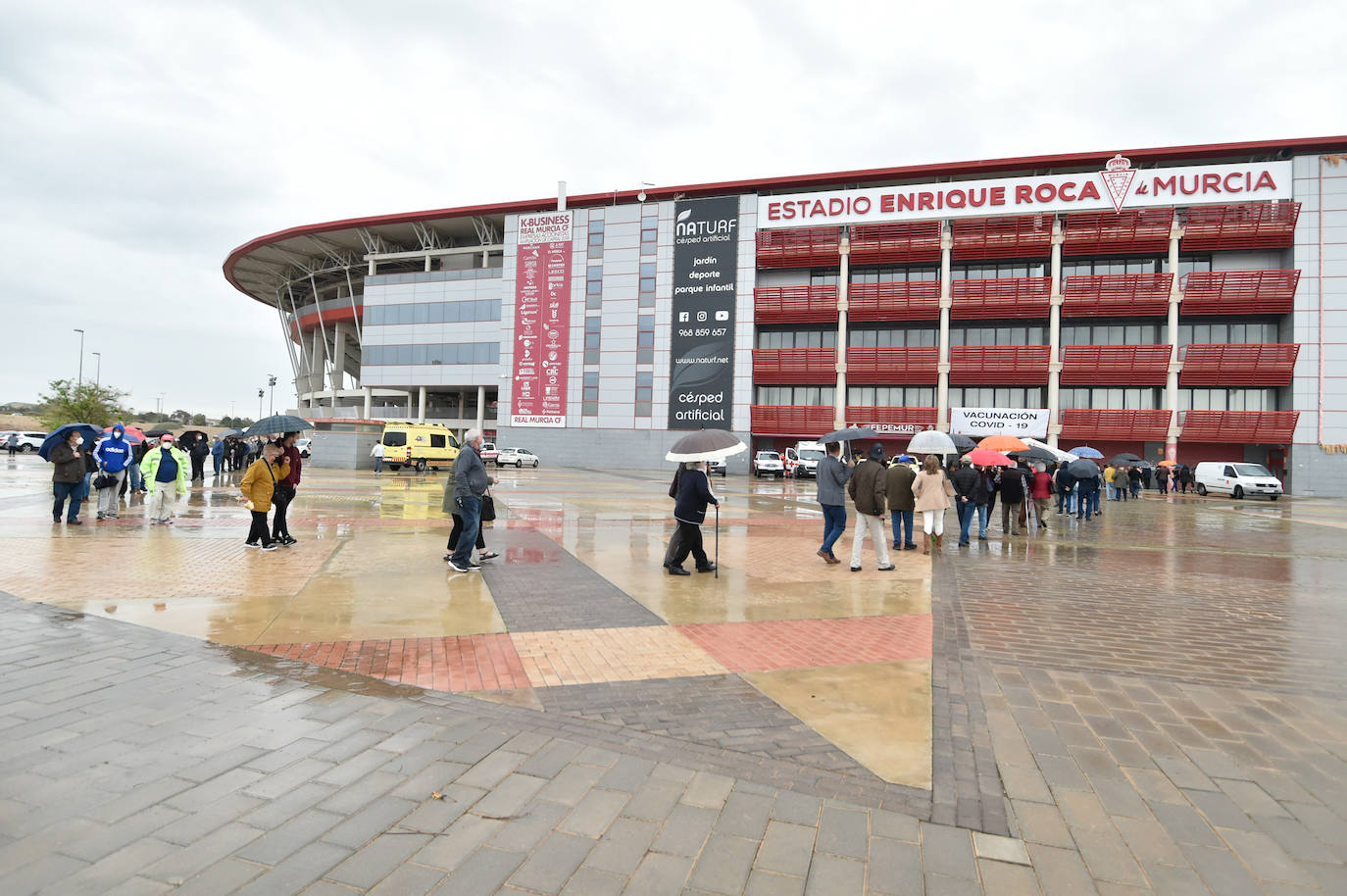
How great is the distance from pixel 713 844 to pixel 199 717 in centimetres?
299

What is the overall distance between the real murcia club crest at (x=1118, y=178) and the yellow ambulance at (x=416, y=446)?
126ft

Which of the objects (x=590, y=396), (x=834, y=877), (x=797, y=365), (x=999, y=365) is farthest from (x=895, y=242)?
(x=834, y=877)

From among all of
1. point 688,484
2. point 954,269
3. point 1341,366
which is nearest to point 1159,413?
point 1341,366

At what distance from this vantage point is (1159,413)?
38281 millimetres

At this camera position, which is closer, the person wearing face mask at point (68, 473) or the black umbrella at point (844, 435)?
the black umbrella at point (844, 435)

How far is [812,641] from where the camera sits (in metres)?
5.73

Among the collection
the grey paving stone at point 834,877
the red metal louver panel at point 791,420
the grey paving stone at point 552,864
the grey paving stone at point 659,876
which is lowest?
the grey paving stone at point 552,864

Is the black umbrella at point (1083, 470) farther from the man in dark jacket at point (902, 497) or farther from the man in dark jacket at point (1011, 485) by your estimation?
the man in dark jacket at point (902, 497)

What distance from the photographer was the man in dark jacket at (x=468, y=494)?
8344 millimetres

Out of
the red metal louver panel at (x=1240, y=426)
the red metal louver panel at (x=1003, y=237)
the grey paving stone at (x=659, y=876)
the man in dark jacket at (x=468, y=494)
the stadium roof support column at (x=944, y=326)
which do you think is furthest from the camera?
the stadium roof support column at (x=944, y=326)

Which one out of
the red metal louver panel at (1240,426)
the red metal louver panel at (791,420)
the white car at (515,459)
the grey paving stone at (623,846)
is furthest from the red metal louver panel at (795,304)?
the grey paving stone at (623,846)

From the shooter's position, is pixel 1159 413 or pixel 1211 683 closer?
pixel 1211 683

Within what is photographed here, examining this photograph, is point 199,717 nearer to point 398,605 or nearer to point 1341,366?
point 398,605

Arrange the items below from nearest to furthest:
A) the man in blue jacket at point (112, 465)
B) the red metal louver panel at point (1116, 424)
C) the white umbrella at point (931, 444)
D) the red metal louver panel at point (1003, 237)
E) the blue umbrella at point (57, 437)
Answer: the blue umbrella at point (57, 437) → the white umbrella at point (931, 444) → the man in blue jacket at point (112, 465) → the red metal louver panel at point (1116, 424) → the red metal louver panel at point (1003, 237)
